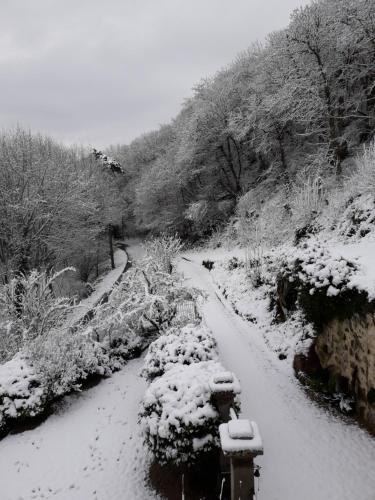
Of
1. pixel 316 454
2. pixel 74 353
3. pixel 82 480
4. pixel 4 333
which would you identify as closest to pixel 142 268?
pixel 74 353

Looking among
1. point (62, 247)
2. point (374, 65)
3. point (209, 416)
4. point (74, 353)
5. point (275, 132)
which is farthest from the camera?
point (275, 132)

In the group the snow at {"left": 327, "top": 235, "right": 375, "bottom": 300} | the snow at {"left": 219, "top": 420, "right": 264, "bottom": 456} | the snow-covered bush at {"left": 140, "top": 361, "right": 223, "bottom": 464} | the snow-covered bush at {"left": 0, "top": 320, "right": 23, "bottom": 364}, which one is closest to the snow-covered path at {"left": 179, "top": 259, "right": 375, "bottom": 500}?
the snow-covered bush at {"left": 140, "top": 361, "right": 223, "bottom": 464}

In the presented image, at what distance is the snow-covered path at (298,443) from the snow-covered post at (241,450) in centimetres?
150

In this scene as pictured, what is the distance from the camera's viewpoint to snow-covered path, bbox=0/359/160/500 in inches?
232

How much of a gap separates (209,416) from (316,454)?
2.54m

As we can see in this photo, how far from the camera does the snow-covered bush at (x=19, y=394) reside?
7727 millimetres

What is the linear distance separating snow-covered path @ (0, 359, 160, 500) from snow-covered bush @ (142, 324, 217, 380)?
61.2 inches

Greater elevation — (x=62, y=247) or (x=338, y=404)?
(x=62, y=247)

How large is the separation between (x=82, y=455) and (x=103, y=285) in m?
17.6

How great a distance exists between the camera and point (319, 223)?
12742mm

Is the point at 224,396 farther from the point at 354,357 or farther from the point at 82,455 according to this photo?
the point at 82,455

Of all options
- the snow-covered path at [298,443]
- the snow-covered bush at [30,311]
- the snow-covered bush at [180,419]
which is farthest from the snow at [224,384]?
the snow-covered bush at [30,311]

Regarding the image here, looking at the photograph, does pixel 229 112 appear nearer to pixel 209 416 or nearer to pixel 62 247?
pixel 62 247

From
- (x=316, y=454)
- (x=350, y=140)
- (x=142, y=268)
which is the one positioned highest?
(x=350, y=140)
